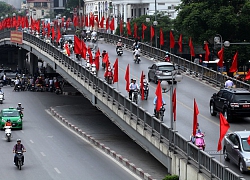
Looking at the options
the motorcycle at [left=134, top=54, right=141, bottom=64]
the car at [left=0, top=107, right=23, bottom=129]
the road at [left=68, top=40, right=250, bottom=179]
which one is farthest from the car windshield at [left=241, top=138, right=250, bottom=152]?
the motorcycle at [left=134, top=54, right=141, bottom=64]

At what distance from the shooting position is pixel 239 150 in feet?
88.7

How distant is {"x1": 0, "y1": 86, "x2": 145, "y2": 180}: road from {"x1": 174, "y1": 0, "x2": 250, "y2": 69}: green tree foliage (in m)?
14.5

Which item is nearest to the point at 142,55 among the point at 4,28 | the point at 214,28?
the point at 214,28

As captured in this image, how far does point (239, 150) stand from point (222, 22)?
35.2 meters

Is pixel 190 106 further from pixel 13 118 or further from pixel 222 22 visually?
pixel 222 22

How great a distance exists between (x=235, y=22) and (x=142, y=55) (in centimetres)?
884

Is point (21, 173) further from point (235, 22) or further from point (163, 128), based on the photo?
point (235, 22)

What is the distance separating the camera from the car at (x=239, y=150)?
86.5 ft

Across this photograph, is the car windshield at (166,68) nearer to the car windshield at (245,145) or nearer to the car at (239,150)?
the car at (239,150)

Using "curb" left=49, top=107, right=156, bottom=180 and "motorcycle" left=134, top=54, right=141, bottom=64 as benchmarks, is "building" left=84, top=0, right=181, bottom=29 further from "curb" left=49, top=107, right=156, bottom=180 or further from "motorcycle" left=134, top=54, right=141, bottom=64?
"curb" left=49, top=107, right=156, bottom=180

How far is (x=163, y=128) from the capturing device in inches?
1228

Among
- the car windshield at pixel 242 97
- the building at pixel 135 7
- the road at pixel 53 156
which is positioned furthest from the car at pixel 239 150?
the building at pixel 135 7

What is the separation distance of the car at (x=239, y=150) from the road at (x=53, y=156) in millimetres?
5289

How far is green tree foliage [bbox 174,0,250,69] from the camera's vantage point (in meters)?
60.9
